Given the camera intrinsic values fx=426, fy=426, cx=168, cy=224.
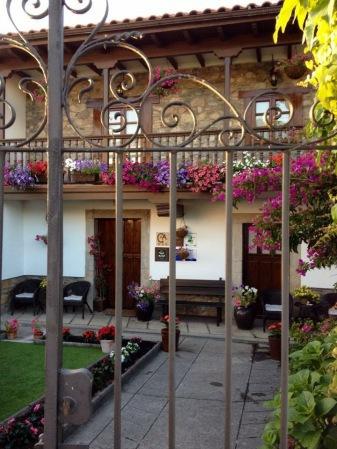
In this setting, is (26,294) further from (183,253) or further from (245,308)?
(245,308)

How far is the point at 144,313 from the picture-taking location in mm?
9719

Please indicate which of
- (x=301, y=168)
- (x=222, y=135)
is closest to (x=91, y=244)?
(x=301, y=168)

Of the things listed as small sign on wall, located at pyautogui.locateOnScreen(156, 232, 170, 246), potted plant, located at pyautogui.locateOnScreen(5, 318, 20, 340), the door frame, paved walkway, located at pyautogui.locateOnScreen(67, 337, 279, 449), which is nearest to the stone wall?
the door frame

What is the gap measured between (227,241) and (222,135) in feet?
1.48

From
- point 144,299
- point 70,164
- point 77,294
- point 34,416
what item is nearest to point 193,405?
point 34,416

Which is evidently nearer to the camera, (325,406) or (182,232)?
(325,406)

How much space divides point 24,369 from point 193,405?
262 centimetres

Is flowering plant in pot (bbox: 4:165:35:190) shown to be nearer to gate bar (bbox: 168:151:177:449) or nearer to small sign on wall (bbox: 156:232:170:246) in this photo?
small sign on wall (bbox: 156:232:170:246)

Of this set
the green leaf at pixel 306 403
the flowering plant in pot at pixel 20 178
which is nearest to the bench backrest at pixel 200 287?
the flowering plant in pot at pixel 20 178

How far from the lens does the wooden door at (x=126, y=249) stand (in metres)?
10.7

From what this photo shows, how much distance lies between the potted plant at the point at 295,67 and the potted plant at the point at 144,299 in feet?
18.1

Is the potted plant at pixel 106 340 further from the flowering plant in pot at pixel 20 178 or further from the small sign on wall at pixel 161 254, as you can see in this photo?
the flowering plant in pot at pixel 20 178

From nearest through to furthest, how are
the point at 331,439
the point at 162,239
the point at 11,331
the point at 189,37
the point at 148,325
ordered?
1. the point at 331,439
2. the point at 11,331
3. the point at 189,37
4. the point at 148,325
5. the point at 162,239

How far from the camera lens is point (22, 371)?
6059 mm
